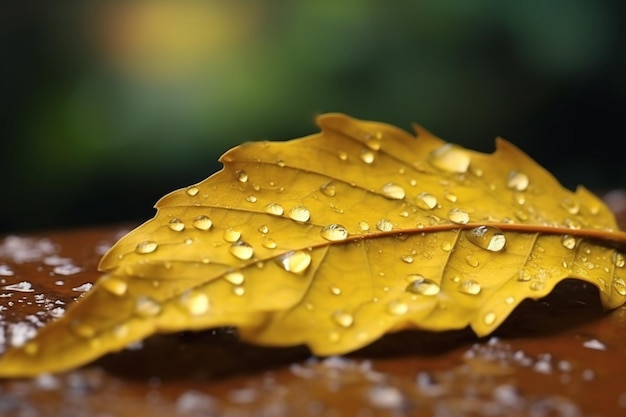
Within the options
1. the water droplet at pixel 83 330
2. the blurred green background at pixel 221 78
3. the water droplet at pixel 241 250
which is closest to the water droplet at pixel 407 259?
the water droplet at pixel 241 250

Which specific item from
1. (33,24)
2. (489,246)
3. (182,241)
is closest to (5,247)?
(182,241)

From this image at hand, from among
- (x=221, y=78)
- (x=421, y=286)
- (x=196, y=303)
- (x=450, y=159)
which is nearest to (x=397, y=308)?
(x=421, y=286)

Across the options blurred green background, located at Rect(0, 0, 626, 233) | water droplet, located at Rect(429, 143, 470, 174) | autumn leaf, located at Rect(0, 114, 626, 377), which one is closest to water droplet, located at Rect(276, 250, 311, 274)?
autumn leaf, located at Rect(0, 114, 626, 377)

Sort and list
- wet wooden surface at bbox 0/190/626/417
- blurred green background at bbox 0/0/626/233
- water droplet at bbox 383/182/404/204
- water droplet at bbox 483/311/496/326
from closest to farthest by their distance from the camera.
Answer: wet wooden surface at bbox 0/190/626/417 < water droplet at bbox 483/311/496/326 < water droplet at bbox 383/182/404/204 < blurred green background at bbox 0/0/626/233

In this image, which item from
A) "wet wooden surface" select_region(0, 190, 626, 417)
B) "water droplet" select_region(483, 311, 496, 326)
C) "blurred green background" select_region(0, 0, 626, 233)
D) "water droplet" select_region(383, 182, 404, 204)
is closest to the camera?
"wet wooden surface" select_region(0, 190, 626, 417)

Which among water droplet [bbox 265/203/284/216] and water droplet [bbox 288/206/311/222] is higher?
water droplet [bbox 265/203/284/216]

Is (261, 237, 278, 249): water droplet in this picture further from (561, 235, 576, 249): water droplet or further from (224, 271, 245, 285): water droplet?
(561, 235, 576, 249): water droplet
